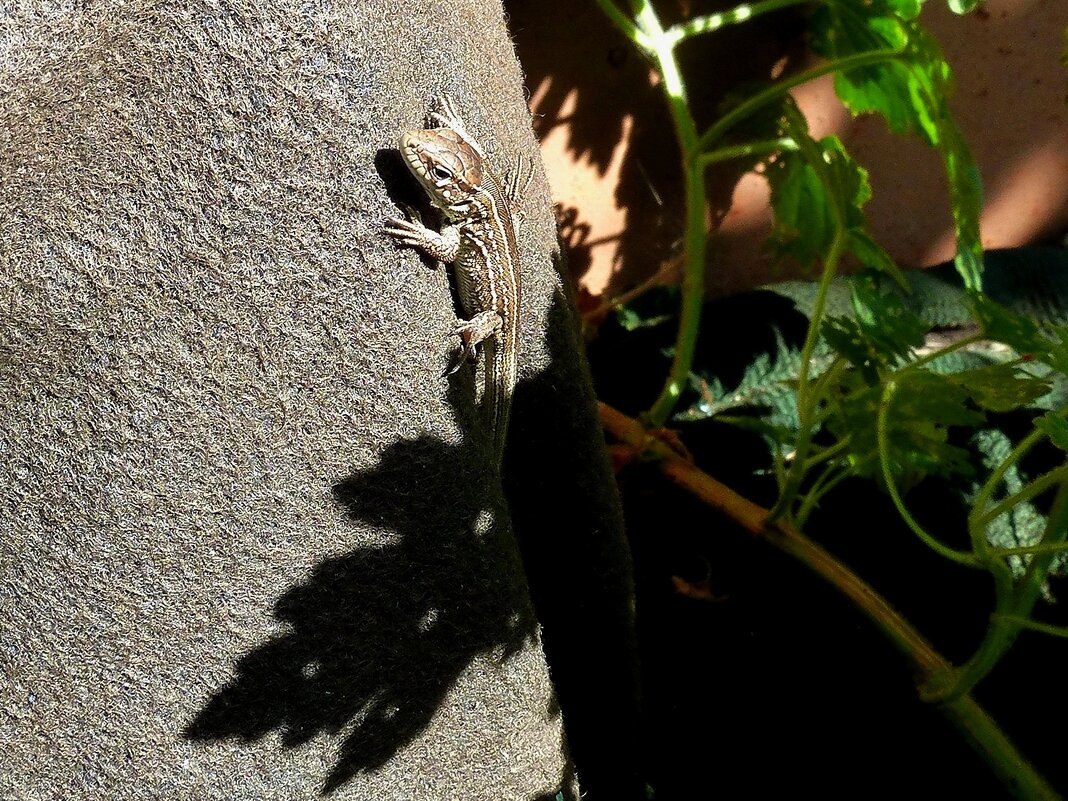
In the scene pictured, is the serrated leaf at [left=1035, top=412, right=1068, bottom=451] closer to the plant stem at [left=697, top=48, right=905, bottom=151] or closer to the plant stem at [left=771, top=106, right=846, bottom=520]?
the plant stem at [left=771, top=106, right=846, bottom=520]

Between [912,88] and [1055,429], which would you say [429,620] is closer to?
[1055,429]

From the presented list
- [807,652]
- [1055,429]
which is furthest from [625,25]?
[807,652]

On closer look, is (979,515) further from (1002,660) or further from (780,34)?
(780,34)

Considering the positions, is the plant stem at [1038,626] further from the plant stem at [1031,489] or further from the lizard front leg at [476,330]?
the lizard front leg at [476,330]

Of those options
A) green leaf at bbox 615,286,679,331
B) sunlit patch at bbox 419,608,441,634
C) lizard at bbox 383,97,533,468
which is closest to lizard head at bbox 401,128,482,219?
lizard at bbox 383,97,533,468

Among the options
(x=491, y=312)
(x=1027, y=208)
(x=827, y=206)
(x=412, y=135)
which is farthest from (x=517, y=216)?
(x=1027, y=208)

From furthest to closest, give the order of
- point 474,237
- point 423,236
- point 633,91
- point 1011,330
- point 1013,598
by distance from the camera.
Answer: point 633,91 → point 1013,598 → point 1011,330 → point 474,237 → point 423,236
